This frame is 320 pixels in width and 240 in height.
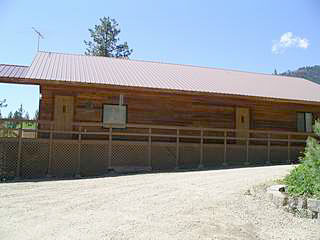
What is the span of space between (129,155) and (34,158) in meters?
3.56

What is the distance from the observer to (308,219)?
7152 mm

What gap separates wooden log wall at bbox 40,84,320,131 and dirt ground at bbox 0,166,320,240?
616cm

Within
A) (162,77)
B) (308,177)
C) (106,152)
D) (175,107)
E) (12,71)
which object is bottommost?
(308,177)

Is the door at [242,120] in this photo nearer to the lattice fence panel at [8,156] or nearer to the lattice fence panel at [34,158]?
the lattice fence panel at [34,158]

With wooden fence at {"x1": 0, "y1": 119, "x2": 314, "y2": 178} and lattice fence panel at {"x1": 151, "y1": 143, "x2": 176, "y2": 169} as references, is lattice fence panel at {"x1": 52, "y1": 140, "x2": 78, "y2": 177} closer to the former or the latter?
wooden fence at {"x1": 0, "y1": 119, "x2": 314, "y2": 178}

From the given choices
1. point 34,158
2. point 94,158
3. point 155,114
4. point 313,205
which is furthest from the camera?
point 155,114

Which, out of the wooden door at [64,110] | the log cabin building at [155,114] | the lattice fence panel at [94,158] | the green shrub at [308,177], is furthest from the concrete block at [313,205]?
the wooden door at [64,110]

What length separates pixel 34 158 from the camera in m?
13.2

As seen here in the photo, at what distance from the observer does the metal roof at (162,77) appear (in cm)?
1563

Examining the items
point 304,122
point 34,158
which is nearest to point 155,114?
point 34,158

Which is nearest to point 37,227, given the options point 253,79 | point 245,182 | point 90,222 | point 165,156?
point 90,222

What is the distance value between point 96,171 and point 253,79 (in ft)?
42.8

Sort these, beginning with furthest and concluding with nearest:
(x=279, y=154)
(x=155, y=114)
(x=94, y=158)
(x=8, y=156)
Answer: (x=279, y=154) < (x=155, y=114) < (x=94, y=158) < (x=8, y=156)

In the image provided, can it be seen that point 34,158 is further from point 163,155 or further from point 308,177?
point 308,177
